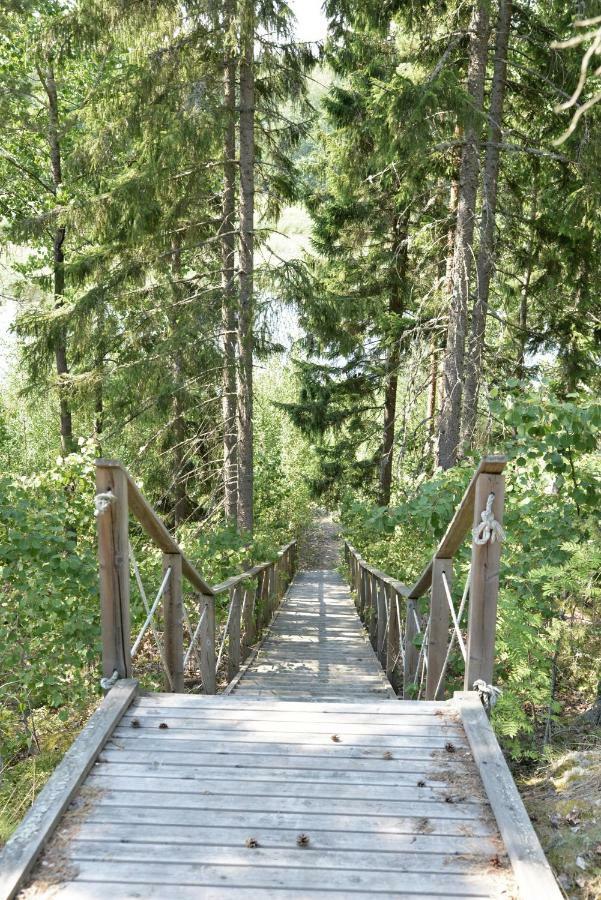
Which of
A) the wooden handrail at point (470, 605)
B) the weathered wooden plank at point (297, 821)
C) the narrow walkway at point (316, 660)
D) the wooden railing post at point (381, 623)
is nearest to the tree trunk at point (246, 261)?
the narrow walkway at point (316, 660)

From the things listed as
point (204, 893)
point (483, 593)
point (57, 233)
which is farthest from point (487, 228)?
point (57, 233)

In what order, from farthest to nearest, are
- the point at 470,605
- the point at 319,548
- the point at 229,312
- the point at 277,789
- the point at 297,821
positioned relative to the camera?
1. the point at 319,548
2. the point at 229,312
3. the point at 470,605
4. the point at 277,789
5. the point at 297,821

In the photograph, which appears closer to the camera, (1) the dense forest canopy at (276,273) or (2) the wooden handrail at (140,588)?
(2) the wooden handrail at (140,588)

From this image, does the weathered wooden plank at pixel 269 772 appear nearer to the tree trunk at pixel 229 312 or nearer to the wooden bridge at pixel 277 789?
the wooden bridge at pixel 277 789

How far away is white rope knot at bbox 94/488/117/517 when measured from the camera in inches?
130

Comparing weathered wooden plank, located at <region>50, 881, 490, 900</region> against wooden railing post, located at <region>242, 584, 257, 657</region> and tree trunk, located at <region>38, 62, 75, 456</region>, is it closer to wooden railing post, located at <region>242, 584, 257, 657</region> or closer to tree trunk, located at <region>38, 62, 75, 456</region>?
wooden railing post, located at <region>242, 584, 257, 657</region>

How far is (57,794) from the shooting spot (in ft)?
8.39

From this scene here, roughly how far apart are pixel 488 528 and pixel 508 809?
1.17 metres

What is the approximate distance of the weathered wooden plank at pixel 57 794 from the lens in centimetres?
217

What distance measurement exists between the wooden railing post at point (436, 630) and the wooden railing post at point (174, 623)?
5.16ft

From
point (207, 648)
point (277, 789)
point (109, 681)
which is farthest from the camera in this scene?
point (207, 648)

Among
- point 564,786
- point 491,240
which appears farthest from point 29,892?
point 491,240

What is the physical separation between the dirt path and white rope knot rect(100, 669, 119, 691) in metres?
16.1

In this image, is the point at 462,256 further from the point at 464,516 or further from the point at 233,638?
the point at 464,516
